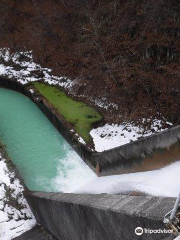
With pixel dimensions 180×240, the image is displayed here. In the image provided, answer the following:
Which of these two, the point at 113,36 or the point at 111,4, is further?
the point at 111,4

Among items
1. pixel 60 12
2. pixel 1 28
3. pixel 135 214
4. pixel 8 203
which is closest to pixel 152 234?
pixel 135 214

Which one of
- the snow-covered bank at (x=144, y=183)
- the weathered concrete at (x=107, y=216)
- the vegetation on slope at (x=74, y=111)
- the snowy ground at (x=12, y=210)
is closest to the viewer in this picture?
the weathered concrete at (x=107, y=216)

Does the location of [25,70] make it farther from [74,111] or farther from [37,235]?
[37,235]

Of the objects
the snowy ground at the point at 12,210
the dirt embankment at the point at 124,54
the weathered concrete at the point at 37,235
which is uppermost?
the dirt embankment at the point at 124,54

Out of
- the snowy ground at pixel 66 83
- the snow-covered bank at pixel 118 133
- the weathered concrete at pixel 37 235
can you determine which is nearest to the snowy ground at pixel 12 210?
the weathered concrete at pixel 37 235

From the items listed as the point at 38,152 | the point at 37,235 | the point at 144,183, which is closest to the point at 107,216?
the point at 144,183

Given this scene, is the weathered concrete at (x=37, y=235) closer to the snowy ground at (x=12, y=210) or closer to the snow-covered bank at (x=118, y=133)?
the snowy ground at (x=12, y=210)

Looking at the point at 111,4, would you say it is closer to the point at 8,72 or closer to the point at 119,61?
the point at 119,61

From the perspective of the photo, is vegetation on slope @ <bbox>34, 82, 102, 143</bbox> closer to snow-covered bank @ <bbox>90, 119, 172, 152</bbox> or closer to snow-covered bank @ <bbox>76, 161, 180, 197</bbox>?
snow-covered bank @ <bbox>90, 119, 172, 152</bbox>
